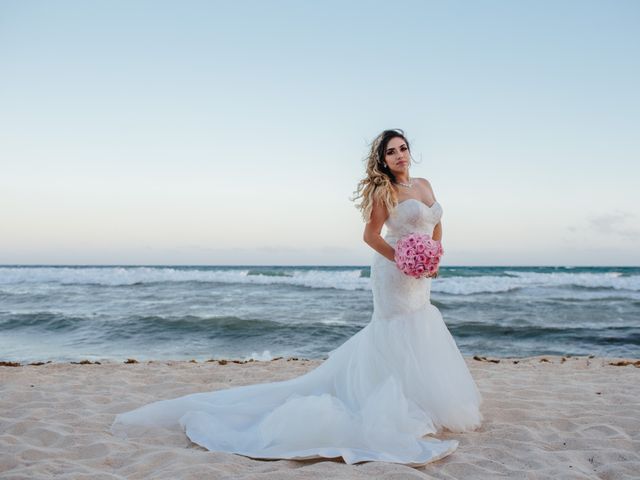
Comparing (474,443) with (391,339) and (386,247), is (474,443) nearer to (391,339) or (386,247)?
(391,339)

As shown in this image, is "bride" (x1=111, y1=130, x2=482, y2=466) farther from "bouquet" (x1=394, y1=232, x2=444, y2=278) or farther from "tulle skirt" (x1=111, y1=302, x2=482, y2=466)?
"bouquet" (x1=394, y1=232, x2=444, y2=278)

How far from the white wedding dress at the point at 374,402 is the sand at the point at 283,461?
144 millimetres

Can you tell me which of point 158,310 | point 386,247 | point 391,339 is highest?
point 386,247

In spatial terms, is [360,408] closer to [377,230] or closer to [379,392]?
[379,392]

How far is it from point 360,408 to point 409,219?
1595mm

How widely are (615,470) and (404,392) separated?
148 cm

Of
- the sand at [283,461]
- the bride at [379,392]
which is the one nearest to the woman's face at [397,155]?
the bride at [379,392]

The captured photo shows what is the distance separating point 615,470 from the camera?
10.8 feet

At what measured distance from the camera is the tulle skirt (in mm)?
3551

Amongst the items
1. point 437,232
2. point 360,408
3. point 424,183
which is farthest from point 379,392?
point 424,183

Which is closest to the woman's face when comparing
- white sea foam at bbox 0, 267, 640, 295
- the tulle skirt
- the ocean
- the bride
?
the bride

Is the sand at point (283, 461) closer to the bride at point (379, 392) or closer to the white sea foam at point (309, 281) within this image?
the bride at point (379, 392)

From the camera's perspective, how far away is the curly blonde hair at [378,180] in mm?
4328

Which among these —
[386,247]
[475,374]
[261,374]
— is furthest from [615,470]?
[261,374]
